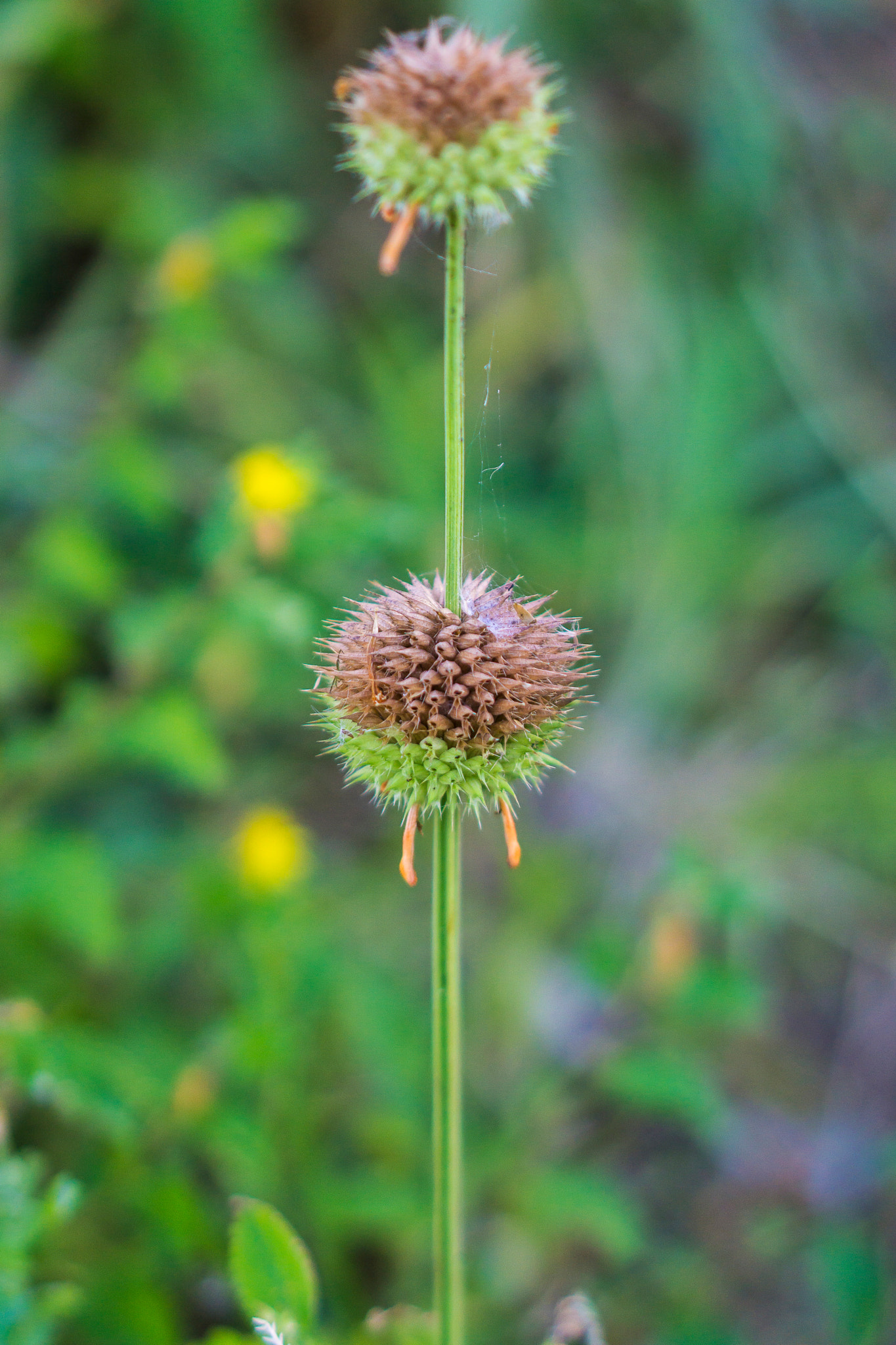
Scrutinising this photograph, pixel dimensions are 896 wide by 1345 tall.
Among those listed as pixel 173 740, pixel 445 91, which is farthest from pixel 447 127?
pixel 173 740

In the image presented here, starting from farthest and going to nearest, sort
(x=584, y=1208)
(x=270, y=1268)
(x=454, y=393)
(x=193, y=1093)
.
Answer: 1. (x=584, y=1208)
2. (x=193, y=1093)
3. (x=270, y=1268)
4. (x=454, y=393)

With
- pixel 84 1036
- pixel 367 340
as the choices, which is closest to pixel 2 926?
pixel 84 1036

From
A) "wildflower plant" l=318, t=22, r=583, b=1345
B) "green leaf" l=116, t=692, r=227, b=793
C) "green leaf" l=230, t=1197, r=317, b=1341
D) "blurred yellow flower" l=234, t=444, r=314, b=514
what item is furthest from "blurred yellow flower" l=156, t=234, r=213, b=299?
"green leaf" l=230, t=1197, r=317, b=1341

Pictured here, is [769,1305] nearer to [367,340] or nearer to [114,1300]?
[114,1300]

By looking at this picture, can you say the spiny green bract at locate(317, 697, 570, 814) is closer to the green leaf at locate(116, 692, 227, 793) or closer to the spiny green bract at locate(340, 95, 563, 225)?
the spiny green bract at locate(340, 95, 563, 225)

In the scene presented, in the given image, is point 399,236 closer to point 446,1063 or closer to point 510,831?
point 510,831

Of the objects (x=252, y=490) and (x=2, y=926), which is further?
(x=2, y=926)
